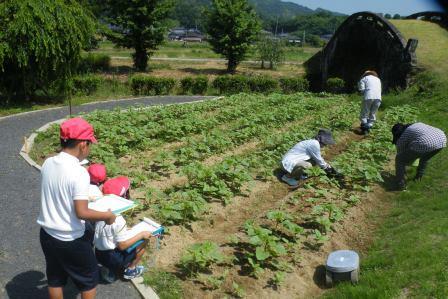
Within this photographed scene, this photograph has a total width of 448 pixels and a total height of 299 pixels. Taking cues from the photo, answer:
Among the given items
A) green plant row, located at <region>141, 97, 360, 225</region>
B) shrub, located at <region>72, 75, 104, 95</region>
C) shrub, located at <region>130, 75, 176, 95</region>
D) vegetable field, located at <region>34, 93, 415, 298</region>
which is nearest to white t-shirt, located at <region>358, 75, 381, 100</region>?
vegetable field, located at <region>34, 93, 415, 298</region>

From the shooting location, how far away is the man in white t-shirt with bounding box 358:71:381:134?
12516 mm

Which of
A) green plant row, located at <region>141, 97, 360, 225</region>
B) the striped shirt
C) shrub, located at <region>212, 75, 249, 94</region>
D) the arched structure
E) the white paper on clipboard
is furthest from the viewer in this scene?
shrub, located at <region>212, 75, 249, 94</region>

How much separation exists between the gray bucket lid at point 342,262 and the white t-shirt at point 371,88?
804 cm

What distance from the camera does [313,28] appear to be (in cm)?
15312

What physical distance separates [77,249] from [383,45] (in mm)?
22756

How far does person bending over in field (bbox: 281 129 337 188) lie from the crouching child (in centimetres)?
407

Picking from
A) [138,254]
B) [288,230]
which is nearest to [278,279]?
[288,230]

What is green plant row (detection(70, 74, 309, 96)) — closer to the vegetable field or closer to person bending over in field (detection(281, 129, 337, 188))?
the vegetable field

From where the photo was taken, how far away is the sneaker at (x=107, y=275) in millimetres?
5000

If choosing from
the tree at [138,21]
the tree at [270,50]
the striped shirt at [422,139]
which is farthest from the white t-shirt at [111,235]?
the tree at [270,50]

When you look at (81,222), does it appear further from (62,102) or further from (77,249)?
(62,102)

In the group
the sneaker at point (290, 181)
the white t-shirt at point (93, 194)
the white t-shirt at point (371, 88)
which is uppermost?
the white t-shirt at point (371, 88)

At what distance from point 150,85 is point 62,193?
18962 mm

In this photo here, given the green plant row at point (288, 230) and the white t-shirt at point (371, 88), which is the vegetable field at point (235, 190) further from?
the white t-shirt at point (371, 88)
